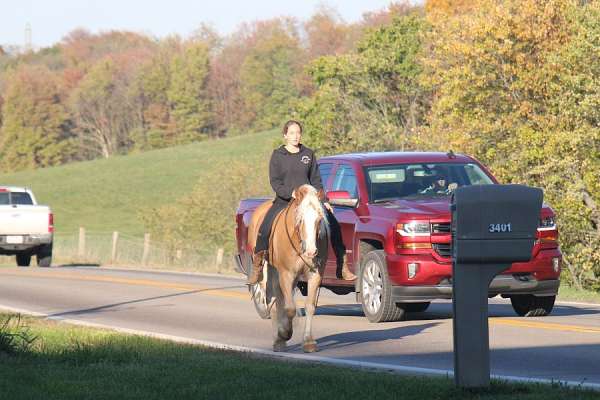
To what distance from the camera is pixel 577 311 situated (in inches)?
727

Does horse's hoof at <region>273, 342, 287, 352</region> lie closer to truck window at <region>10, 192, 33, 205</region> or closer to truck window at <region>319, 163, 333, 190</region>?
truck window at <region>319, 163, 333, 190</region>

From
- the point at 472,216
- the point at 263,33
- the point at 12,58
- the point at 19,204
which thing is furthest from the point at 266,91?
the point at 472,216

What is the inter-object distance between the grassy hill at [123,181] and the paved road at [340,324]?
7575 cm

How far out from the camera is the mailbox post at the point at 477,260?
9211 millimetres

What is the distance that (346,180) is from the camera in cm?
1777

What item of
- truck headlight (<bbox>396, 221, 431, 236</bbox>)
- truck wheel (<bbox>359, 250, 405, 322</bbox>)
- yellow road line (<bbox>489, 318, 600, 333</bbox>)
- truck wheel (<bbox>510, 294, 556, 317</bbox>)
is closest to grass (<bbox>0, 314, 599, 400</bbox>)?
truck wheel (<bbox>359, 250, 405, 322</bbox>)

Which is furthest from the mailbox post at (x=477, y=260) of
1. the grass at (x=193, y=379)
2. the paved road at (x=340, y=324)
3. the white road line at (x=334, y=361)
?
the paved road at (x=340, y=324)

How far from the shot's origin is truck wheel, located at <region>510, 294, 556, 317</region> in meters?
17.1


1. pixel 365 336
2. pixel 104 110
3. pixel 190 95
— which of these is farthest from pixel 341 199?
pixel 104 110

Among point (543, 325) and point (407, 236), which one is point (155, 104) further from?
point (543, 325)

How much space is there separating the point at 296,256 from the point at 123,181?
350ft

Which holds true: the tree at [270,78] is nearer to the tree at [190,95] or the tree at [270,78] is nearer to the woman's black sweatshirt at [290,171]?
the tree at [190,95]

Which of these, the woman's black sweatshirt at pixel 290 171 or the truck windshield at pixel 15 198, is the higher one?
the woman's black sweatshirt at pixel 290 171

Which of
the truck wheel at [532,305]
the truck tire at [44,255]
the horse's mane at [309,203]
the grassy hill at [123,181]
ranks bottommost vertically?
the grassy hill at [123,181]
